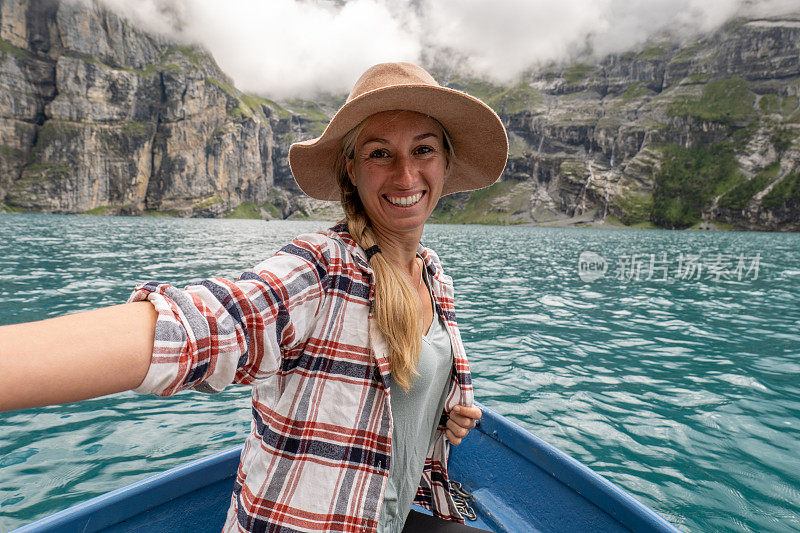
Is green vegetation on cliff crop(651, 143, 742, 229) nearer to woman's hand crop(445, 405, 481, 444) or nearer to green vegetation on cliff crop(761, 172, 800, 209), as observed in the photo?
green vegetation on cliff crop(761, 172, 800, 209)

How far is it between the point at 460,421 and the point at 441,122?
1.94 meters

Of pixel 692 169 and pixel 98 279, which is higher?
pixel 692 169

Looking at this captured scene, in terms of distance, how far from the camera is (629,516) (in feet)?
10.3

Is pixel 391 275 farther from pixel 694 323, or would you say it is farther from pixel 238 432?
pixel 694 323

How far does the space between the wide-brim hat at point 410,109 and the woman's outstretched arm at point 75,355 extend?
1.36 meters

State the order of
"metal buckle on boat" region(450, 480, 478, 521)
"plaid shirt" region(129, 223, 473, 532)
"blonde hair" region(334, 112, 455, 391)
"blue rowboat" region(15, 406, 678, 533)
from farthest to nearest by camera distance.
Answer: "metal buckle on boat" region(450, 480, 478, 521)
"blue rowboat" region(15, 406, 678, 533)
"blonde hair" region(334, 112, 455, 391)
"plaid shirt" region(129, 223, 473, 532)

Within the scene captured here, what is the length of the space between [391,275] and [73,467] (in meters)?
6.75

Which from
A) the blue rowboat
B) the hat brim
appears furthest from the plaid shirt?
the blue rowboat

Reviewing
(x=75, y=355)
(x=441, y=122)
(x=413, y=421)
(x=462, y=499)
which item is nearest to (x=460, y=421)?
(x=413, y=421)

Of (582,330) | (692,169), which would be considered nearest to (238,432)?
(582,330)

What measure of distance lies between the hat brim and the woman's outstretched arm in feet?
4.48

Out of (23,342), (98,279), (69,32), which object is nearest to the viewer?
(23,342)

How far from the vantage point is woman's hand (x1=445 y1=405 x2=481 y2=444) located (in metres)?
2.59

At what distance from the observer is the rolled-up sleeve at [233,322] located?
4.09ft
